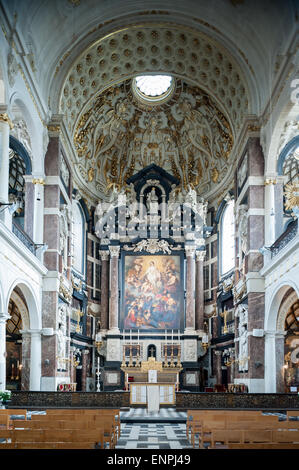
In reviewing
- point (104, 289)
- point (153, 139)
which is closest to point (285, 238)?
point (104, 289)

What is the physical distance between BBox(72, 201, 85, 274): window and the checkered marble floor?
52.8 ft

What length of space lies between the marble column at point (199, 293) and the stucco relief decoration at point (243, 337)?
715cm

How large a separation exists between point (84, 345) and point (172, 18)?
57.4 feet

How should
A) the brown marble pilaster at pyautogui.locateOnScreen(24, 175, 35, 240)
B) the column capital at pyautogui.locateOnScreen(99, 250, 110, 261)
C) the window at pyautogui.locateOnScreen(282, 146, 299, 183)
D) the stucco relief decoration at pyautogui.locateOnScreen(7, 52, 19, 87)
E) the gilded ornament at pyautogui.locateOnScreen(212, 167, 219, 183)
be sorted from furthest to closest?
1. the column capital at pyautogui.locateOnScreen(99, 250, 110, 261)
2. the gilded ornament at pyautogui.locateOnScreen(212, 167, 219, 183)
3. the window at pyautogui.locateOnScreen(282, 146, 299, 183)
4. the brown marble pilaster at pyautogui.locateOnScreen(24, 175, 35, 240)
5. the stucco relief decoration at pyautogui.locateOnScreen(7, 52, 19, 87)

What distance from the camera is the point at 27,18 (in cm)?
2078

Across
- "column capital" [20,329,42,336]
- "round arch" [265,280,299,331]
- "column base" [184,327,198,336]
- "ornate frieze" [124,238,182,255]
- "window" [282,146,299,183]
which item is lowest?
"column base" [184,327,198,336]

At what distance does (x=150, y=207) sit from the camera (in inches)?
1393

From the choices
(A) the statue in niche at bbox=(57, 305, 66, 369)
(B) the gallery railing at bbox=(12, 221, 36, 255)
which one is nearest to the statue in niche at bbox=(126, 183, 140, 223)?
(A) the statue in niche at bbox=(57, 305, 66, 369)

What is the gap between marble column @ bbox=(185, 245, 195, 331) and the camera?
33375 millimetres

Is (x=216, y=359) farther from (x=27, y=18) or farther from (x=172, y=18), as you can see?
(x=27, y=18)

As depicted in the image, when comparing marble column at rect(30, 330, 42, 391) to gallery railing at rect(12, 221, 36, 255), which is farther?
marble column at rect(30, 330, 42, 391)

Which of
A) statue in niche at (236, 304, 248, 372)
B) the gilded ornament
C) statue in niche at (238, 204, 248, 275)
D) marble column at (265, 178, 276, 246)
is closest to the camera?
marble column at (265, 178, 276, 246)

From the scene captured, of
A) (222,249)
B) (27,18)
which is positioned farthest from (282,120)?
(222,249)

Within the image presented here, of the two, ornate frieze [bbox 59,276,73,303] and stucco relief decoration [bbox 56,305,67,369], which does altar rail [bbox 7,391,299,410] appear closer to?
stucco relief decoration [bbox 56,305,67,369]
